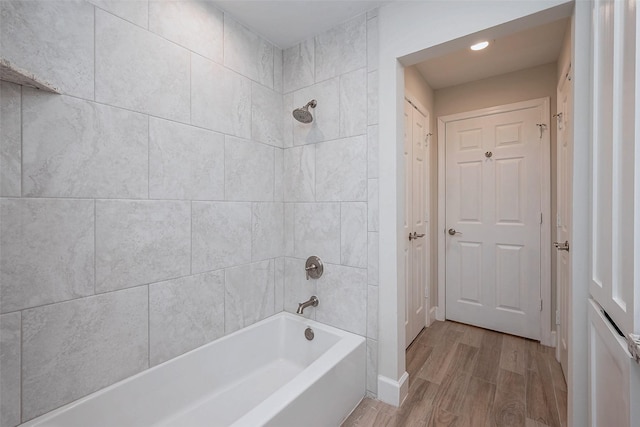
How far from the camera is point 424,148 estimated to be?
277 centimetres

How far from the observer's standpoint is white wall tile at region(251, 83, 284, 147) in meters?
1.94

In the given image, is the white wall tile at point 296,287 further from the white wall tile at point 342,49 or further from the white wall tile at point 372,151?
the white wall tile at point 342,49

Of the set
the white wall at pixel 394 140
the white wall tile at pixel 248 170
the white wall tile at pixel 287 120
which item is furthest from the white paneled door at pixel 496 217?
the white wall tile at pixel 248 170

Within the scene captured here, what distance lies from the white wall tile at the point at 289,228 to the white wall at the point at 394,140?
28.0 inches

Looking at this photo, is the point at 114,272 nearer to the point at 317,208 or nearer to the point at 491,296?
the point at 317,208

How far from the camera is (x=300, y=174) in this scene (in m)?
2.07

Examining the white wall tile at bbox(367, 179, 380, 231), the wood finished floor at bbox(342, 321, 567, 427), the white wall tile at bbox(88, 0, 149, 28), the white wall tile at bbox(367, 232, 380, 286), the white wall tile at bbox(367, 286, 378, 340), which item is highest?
the white wall tile at bbox(88, 0, 149, 28)

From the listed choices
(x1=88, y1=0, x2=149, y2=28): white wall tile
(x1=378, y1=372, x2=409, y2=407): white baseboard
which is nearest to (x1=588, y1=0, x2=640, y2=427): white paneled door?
(x1=378, y1=372, x2=409, y2=407): white baseboard

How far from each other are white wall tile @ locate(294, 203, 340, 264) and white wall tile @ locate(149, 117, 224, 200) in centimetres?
60

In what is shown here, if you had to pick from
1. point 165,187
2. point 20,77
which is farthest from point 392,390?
point 20,77

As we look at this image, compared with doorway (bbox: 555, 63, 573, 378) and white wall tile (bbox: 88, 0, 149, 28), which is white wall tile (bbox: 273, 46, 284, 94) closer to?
white wall tile (bbox: 88, 0, 149, 28)

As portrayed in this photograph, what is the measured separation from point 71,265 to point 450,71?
3.08 m

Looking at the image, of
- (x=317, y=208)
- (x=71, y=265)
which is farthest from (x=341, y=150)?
(x=71, y=265)

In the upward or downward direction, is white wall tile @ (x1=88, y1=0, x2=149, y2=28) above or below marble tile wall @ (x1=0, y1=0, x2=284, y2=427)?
above
